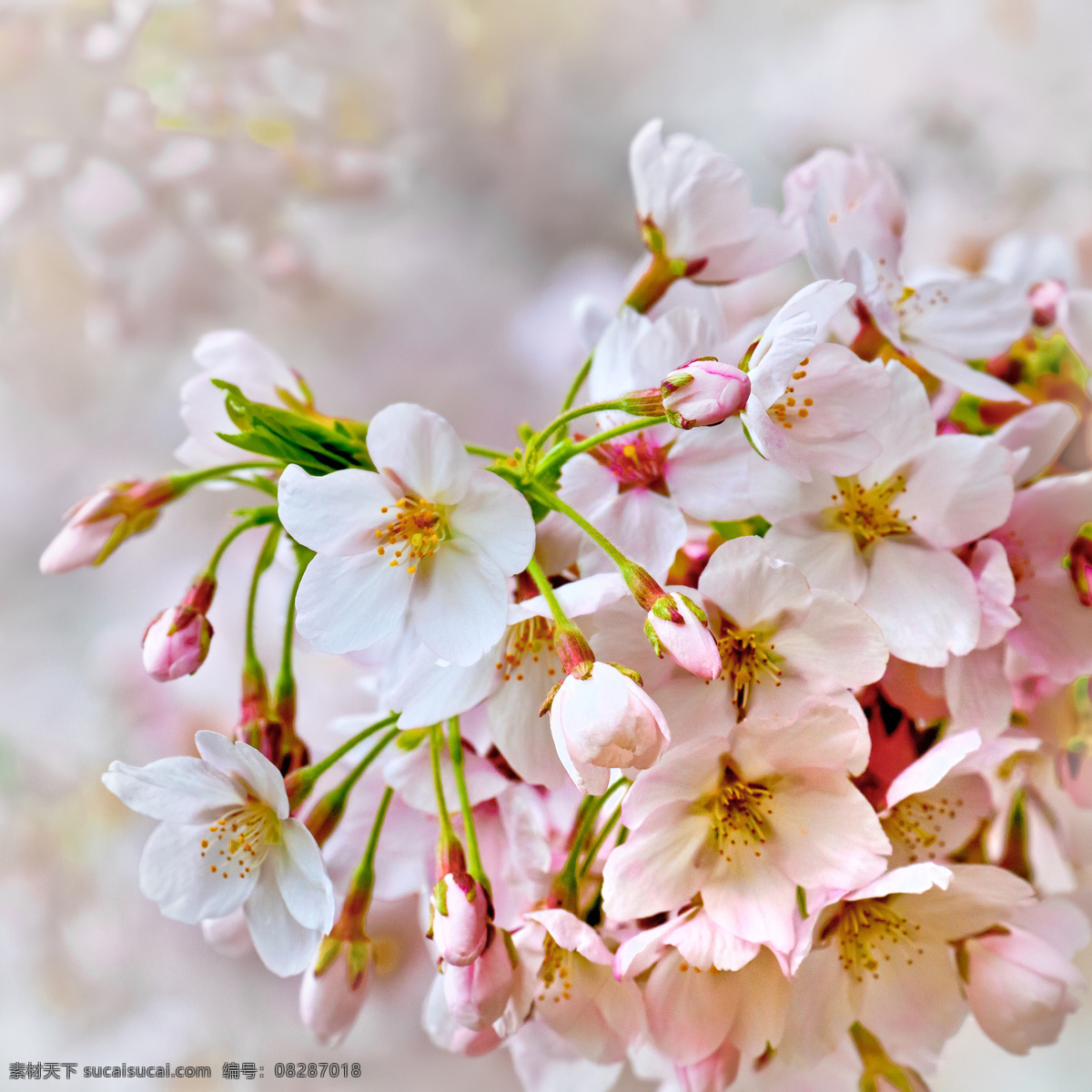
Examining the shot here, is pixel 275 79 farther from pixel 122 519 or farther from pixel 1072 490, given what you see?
pixel 1072 490

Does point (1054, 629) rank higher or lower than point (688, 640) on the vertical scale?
lower

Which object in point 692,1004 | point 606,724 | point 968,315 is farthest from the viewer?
point 968,315

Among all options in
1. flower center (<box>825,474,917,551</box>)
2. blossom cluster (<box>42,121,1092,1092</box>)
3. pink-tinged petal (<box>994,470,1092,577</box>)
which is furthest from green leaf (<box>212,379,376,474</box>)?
pink-tinged petal (<box>994,470,1092,577</box>)

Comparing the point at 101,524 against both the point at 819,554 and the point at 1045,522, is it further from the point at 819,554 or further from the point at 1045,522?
the point at 1045,522

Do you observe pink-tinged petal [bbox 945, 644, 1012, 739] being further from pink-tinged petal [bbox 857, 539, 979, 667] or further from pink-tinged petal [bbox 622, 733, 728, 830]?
pink-tinged petal [bbox 622, 733, 728, 830]

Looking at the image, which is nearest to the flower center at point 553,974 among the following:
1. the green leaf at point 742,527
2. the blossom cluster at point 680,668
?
the blossom cluster at point 680,668

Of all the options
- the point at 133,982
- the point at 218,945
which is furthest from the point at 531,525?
the point at 133,982

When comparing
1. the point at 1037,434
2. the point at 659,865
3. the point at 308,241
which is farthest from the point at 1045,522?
the point at 308,241

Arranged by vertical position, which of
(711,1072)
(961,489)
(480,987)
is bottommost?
(711,1072)
